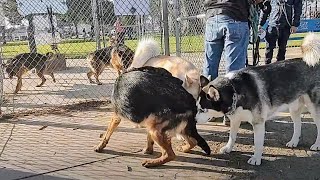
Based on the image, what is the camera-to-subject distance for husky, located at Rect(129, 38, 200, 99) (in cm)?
400

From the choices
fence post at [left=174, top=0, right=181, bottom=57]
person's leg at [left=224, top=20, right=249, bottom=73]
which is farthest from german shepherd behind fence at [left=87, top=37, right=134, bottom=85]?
person's leg at [left=224, top=20, right=249, bottom=73]

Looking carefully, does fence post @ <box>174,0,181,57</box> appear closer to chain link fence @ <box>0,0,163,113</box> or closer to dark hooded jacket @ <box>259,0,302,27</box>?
chain link fence @ <box>0,0,163,113</box>

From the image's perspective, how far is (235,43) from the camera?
426 centimetres

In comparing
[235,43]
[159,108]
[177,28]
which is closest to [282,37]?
[177,28]

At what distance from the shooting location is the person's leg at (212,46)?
439cm

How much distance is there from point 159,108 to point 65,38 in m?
8.27

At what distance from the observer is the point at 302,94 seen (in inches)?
144

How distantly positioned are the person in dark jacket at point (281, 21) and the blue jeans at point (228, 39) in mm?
2633

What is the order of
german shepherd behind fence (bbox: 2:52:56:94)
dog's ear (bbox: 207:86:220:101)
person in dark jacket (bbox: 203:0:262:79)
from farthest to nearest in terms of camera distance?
german shepherd behind fence (bbox: 2:52:56:94)
person in dark jacket (bbox: 203:0:262:79)
dog's ear (bbox: 207:86:220:101)

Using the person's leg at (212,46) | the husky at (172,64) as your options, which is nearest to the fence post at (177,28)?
the husky at (172,64)

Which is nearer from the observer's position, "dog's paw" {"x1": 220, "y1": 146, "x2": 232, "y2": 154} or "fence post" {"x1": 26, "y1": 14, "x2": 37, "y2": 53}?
"dog's paw" {"x1": 220, "y1": 146, "x2": 232, "y2": 154}

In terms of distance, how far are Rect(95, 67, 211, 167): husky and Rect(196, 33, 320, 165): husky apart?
15 cm

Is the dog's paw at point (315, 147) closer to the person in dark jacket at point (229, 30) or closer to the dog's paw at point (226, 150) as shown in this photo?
the dog's paw at point (226, 150)

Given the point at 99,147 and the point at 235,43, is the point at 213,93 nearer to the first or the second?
the point at 235,43
